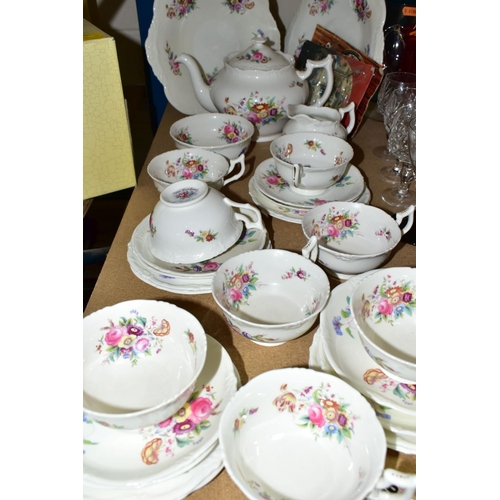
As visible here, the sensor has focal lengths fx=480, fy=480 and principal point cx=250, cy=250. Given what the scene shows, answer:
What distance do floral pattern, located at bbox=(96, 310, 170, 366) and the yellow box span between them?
47cm

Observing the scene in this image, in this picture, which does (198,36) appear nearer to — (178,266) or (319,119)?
(319,119)

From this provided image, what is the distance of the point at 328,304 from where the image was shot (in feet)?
2.17

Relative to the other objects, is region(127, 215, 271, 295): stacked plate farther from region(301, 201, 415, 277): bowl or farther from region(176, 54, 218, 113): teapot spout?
region(176, 54, 218, 113): teapot spout

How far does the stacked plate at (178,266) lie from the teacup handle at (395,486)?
386mm

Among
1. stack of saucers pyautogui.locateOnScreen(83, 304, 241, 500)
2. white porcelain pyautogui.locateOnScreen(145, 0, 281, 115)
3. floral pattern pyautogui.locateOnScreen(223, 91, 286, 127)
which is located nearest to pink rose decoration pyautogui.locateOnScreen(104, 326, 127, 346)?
stack of saucers pyautogui.locateOnScreen(83, 304, 241, 500)

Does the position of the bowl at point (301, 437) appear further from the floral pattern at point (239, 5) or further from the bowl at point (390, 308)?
the floral pattern at point (239, 5)

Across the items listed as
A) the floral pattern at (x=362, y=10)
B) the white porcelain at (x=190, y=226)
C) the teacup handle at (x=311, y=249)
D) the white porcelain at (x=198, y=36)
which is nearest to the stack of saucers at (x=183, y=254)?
the white porcelain at (x=190, y=226)

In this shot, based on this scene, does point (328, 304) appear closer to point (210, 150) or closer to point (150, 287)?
point (150, 287)

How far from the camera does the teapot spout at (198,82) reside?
1181mm

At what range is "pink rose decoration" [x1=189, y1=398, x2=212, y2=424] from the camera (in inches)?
21.0

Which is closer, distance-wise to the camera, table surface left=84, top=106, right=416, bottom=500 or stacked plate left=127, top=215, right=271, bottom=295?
table surface left=84, top=106, right=416, bottom=500

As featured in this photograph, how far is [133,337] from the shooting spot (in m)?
0.61

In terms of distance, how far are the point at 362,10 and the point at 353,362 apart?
97 cm

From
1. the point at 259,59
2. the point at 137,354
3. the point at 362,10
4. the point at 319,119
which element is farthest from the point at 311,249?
the point at 362,10
